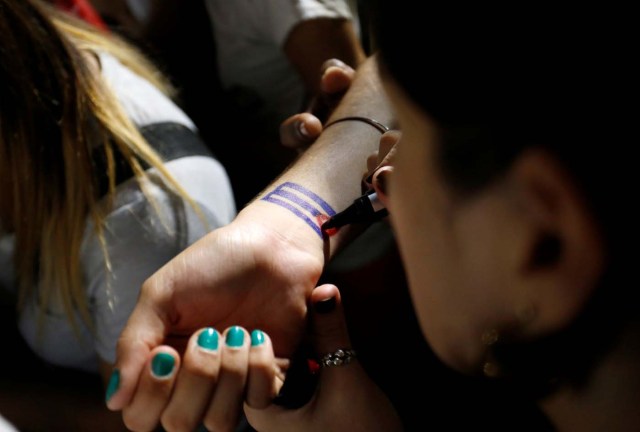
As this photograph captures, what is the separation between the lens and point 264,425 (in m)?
0.87

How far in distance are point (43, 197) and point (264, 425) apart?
0.49 meters

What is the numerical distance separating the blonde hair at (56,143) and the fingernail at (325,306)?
317 mm

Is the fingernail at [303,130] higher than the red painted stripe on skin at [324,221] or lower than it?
higher

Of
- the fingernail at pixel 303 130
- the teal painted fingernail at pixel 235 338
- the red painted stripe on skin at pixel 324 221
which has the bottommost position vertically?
the red painted stripe on skin at pixel 324 221

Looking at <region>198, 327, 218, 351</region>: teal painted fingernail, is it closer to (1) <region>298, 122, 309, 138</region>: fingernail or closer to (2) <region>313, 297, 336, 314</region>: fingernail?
(2) <region>313, 297, 336, 314</region>: fingernail

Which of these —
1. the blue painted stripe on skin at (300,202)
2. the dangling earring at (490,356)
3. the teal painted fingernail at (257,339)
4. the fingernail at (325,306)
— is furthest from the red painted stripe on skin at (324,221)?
the dangling earring at (490,356)

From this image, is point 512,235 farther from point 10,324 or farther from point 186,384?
point 10,324

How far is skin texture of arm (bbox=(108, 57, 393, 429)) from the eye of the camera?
0.74m

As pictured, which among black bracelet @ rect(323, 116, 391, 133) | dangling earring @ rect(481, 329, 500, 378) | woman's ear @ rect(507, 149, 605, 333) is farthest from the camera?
Answer: black bracelet @ rect(323, 116, 391, 133)

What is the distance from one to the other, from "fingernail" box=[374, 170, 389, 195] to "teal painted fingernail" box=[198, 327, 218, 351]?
267mm

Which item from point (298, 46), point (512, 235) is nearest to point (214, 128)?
point (298, 46)

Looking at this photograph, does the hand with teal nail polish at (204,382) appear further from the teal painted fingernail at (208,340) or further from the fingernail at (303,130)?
the fingernail at (303,130)

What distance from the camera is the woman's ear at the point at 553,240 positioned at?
46cm

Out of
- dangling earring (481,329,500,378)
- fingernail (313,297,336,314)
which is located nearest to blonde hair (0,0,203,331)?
fingernail (313,297,336,314)
